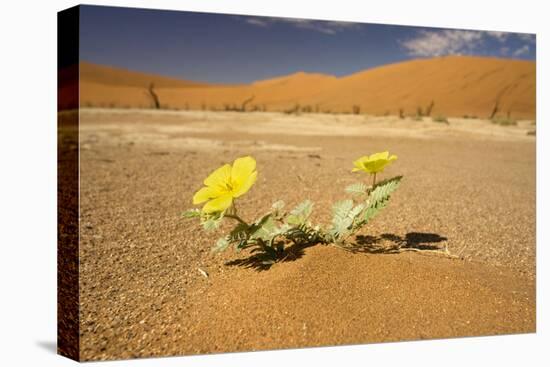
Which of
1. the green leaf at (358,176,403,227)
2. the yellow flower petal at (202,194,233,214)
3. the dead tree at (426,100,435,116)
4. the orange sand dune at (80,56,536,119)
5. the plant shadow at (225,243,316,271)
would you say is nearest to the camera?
the yellow flower petal at (202,194,233,214)

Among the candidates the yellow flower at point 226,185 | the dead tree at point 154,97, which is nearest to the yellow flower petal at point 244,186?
the yellow flower at point 226,185

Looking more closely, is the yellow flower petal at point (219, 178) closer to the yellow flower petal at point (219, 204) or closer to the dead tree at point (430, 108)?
the yellow flower petal at point (219, 204)

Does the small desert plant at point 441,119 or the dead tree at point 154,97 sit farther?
the dead tree at point 154,97

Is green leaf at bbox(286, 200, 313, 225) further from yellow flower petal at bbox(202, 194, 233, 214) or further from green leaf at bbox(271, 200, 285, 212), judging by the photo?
yellow flower petal at bbox(202, 194, 233, 214)

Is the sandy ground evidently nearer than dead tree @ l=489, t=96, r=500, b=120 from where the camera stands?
Yes

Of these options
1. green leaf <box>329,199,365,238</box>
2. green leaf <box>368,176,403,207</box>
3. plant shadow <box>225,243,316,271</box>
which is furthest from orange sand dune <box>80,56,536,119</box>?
green leaf <box>368,176,403,207</box>

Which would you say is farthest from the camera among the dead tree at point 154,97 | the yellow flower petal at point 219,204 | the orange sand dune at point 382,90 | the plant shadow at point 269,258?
the dead tree at point 154,97
